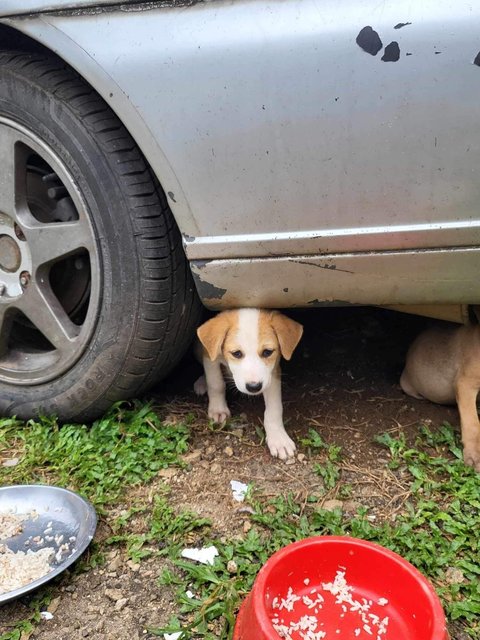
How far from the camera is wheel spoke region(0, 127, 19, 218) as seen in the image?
242cm

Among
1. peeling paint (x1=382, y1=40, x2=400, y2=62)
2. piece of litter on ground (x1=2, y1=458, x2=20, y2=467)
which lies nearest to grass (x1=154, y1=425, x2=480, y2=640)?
piece of litter on ground (x1=2, y1=458, x2=20, y2=467)

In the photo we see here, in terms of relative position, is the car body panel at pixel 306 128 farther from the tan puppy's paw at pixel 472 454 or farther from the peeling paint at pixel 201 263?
the tan puppy's paw at pixel 472 454

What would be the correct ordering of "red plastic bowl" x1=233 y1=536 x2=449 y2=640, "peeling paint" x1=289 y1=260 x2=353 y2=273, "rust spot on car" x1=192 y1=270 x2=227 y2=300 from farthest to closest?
1. "rust spot on car" x1=192 y1=270 x2=227 y2=300
2. "peeling paint" x1=289 y1=260 x2=353 y2=273
3. "red plastic bowl" x1=233 y1=536 x2=449 y2=640

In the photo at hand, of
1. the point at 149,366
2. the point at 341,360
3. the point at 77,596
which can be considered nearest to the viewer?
the point at 77,596

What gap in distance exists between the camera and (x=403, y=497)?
7.45 feet

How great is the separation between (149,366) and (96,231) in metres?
0.58

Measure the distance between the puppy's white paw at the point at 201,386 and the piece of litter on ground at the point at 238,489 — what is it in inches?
25.9

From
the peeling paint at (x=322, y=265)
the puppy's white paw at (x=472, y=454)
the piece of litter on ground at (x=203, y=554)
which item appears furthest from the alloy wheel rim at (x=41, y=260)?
the puppy's white paw at (x=472, y=454)

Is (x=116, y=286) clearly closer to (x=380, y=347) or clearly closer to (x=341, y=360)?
(x=341, y=360)

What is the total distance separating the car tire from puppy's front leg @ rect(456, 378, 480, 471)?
45.0 inches

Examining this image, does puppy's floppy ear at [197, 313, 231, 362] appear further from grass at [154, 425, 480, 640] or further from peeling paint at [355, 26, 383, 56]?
peeling paint at [355, 26, 383, 56]

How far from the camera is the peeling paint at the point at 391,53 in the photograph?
1772mm

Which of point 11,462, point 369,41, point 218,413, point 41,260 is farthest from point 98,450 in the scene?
point 369,41

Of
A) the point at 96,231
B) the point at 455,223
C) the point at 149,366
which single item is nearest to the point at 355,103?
the point at 455,223
